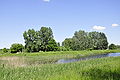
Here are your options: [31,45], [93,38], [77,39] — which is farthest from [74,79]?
[93,38]

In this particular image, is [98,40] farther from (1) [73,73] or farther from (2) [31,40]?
(1) [73,73]

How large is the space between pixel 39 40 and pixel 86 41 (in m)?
29.4

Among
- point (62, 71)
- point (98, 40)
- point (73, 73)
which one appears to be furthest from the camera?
point (98, 40)

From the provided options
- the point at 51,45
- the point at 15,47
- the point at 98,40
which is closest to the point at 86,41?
the point at 98,40

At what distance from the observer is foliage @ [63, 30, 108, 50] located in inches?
3457

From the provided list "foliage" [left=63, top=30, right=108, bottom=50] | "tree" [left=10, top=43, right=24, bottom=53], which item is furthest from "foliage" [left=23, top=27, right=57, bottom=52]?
"foliage" [left=63, top=30, right=108, bottom=50]

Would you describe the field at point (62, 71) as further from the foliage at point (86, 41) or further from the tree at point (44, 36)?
the foliage at point (86, 41)

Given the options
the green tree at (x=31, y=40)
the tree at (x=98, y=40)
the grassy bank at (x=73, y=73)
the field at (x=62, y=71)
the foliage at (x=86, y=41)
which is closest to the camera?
the grassy bank at (x=73, y=73)

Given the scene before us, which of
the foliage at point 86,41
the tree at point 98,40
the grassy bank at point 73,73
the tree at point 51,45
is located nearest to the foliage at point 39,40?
the tree at point 51,45

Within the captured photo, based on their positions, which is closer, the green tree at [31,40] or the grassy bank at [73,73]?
the grassy bank at [73,73]

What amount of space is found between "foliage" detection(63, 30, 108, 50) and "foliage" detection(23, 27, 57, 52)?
18.5 metres

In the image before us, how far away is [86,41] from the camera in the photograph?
3511 inches

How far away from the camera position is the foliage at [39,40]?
6875 cm

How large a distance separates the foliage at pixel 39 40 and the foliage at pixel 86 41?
1847cm
